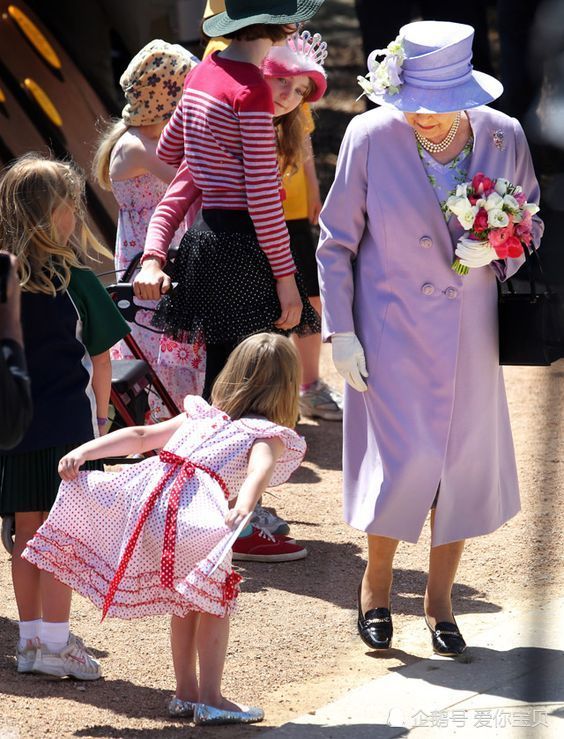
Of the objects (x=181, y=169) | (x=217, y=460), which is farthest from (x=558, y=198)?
(x=217, y=460)

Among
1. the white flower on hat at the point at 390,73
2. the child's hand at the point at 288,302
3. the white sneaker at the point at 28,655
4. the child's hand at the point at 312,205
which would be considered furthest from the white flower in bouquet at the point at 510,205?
the child's hand at the point at 312,205

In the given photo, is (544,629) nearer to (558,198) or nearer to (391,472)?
(391,472)

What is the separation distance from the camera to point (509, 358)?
369cm

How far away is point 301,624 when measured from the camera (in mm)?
4090

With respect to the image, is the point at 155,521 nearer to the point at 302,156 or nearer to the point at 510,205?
the point at 510,205

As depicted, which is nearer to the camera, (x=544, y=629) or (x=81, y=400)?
(x=81, y=400)

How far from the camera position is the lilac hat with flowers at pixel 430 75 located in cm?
356

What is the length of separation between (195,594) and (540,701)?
3.22ft

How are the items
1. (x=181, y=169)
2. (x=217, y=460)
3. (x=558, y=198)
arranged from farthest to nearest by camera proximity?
1. (x=558, y=198)
2. (x=181, y=169)
3. (x=217, y=460)

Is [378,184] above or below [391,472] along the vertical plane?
above

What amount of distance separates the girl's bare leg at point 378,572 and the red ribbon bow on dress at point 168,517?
2.29ft

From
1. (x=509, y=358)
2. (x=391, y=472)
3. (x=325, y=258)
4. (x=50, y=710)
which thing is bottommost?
(x=50, y=710)

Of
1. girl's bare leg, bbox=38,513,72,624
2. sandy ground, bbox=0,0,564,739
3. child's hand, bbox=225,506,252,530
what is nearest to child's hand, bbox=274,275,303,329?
sandy ground, bbox=0,0,564,739

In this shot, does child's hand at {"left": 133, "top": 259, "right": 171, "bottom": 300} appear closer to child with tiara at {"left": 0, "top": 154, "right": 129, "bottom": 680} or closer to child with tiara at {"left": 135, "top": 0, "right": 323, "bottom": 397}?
child with tiara at {"left": 135, "top": 0, "right": 323, "bottom": 397}
